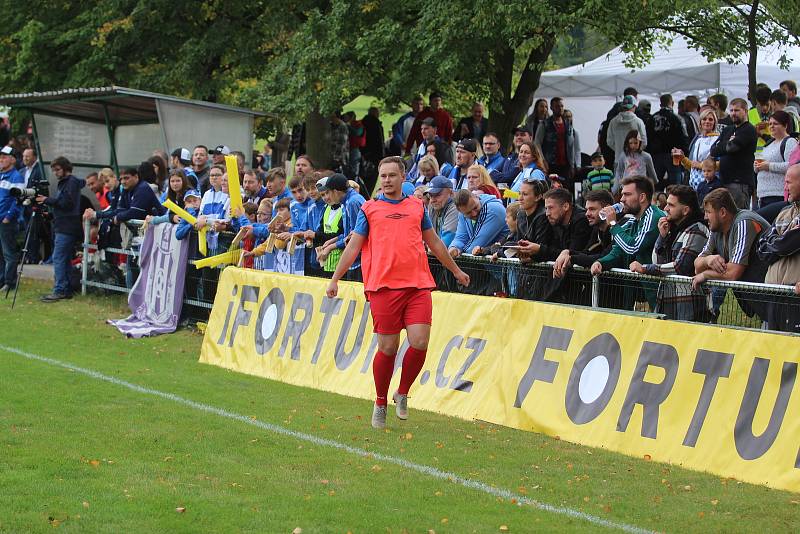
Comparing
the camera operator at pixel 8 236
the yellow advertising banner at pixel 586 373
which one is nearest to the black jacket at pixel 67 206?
the camera operator at pixel 8 236

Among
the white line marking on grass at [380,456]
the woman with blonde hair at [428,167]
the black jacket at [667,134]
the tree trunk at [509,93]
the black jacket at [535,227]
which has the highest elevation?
the tree trunk at [509,93]

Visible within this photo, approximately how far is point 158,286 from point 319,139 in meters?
7.30

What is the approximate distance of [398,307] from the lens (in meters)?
9.53

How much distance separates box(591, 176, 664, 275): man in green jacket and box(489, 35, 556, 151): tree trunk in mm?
9596

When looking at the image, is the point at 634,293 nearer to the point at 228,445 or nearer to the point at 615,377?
the point at 615,377

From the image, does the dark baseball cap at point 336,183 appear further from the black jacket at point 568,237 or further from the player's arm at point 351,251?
the player's arm at point 351,251

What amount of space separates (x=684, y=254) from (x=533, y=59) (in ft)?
37.0

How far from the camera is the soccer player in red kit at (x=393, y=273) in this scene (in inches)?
375

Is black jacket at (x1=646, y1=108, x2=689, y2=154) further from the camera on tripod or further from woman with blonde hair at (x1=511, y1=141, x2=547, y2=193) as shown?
the camera on tripod

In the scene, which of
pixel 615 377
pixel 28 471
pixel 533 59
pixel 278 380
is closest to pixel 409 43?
pixel 533 59

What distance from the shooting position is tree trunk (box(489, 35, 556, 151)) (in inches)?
811

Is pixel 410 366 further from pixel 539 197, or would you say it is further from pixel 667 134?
pixel 667 134

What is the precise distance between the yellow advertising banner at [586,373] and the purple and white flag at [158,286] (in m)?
3.68

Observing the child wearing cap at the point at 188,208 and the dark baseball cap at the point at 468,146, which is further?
the child wearing cap at the point at 188,208
